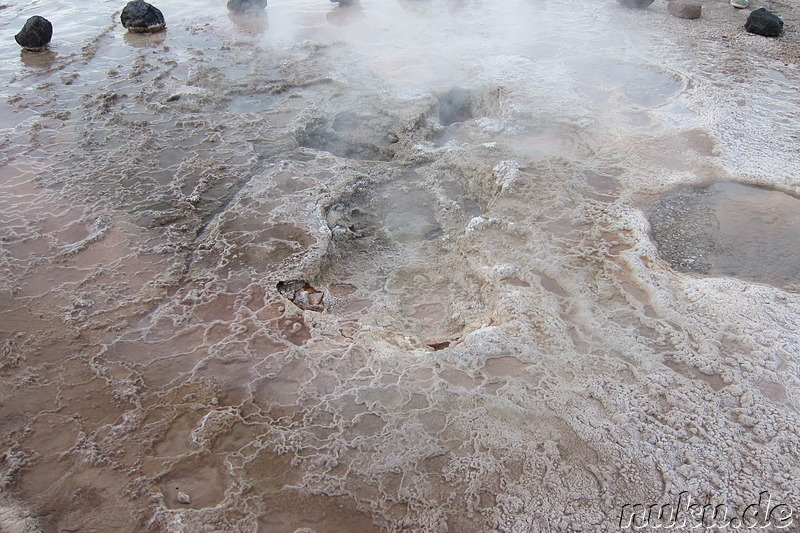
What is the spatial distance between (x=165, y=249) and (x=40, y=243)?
0.92 m

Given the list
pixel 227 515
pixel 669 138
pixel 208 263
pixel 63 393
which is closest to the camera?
pixel 227 515

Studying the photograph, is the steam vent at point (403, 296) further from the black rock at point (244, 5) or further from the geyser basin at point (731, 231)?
the black rock at point (244, 5)

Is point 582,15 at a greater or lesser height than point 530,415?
greater

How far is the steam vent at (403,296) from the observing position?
81.1 inches

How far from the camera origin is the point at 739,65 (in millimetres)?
5652

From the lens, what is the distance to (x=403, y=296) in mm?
3117

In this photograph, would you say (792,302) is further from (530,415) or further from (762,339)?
(530,415)

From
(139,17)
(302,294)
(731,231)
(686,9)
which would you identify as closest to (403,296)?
(302,294)

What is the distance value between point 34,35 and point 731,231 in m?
8.05

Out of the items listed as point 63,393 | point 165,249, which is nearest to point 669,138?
point 165,249

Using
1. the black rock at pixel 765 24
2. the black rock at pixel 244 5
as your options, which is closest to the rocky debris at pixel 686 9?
the black rock at pixel 765 24

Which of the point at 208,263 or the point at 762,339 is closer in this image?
the point at 762,339

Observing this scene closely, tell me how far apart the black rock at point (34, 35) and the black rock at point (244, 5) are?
253cm

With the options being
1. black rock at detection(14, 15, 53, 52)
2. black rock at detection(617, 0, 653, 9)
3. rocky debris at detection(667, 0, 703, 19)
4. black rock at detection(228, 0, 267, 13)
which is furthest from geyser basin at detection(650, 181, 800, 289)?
black rock at detection(14, 15, 53, 52)
